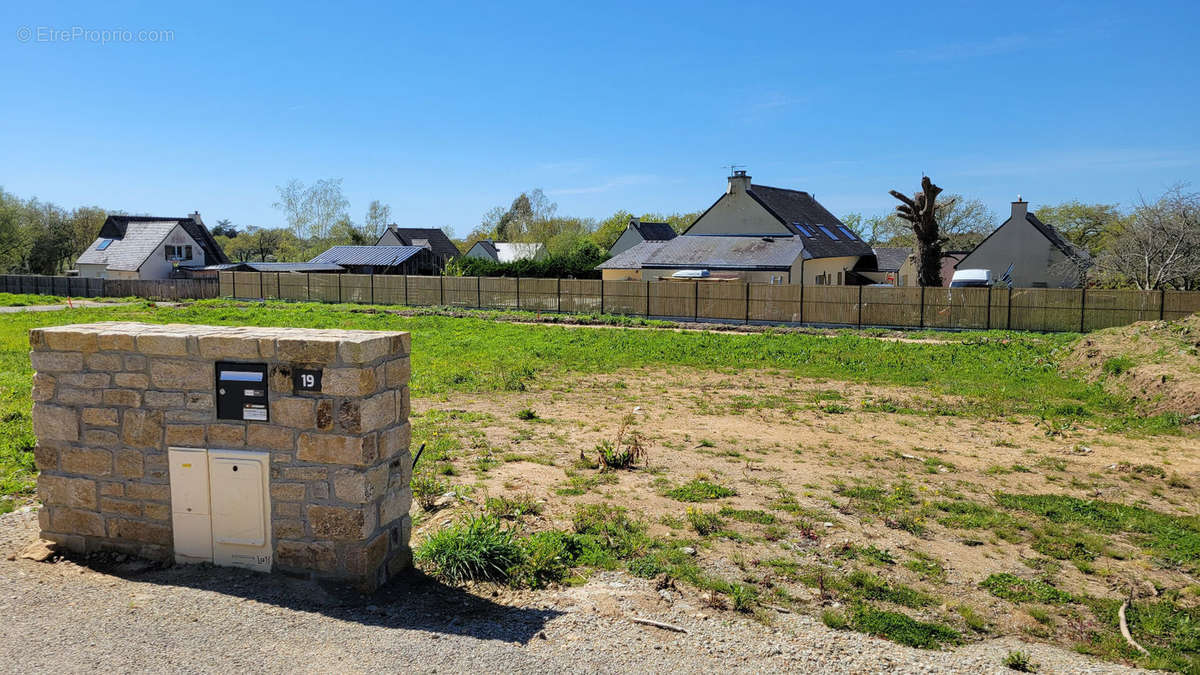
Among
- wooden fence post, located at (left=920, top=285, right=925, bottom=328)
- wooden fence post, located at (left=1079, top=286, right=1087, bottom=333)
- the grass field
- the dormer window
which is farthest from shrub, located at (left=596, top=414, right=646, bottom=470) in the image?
the dormer window

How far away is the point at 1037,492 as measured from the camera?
29.2 ft

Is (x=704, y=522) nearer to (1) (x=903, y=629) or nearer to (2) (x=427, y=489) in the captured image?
(1) (x=903, y=629)

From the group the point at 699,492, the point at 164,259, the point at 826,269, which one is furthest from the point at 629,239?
the point at 699,492

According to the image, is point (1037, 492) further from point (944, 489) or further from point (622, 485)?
point (622, 485)

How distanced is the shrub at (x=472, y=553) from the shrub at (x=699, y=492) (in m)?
2.41

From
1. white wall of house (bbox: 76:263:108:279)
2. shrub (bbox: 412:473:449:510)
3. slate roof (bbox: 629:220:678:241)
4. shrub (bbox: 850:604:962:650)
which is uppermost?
slate roof (bbox: 629:220:678:241)

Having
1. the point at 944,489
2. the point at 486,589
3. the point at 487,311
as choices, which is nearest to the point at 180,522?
the point at 486,589

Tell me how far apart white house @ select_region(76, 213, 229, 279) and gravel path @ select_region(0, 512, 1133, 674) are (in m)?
58.0

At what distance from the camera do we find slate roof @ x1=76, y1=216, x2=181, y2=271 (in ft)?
184

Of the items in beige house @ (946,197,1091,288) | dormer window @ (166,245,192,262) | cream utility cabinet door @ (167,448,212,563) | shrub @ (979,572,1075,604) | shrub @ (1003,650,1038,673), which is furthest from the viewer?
dormer window @ (166,245,192,262)

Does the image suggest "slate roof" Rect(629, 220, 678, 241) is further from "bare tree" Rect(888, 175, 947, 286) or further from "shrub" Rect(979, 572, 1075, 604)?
"shrub" Rect(979, 572, 1075, 604)

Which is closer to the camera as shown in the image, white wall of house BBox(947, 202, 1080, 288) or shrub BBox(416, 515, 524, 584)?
shrub BBox(416, 515, 524, 584)

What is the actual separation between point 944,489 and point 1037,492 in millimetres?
1087

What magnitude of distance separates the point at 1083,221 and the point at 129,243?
72545mm
